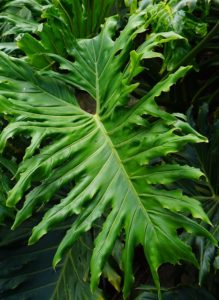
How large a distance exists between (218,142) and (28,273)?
0.71 metres

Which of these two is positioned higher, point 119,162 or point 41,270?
point 119,162

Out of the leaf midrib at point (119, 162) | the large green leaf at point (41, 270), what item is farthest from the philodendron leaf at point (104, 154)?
the large green leaf at point (41, 270)

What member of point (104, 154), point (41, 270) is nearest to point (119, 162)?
point (104, 154)

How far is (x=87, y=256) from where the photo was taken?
1.54 meters

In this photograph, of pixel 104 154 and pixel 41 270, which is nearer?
pixel 104 154

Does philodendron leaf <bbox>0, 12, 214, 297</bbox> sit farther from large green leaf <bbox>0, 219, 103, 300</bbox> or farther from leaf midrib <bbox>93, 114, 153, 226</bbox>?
large green leaf <bbox>0, 219, 103, 300</bbox>

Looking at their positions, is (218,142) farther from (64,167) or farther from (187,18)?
(64,167)

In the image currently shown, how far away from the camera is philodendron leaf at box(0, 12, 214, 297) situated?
1082 millimetres

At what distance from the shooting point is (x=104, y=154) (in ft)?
4.15

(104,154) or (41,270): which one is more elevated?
(104,154)

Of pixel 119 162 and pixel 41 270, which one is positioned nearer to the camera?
pixel 119 162

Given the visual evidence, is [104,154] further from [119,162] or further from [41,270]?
[41,270]

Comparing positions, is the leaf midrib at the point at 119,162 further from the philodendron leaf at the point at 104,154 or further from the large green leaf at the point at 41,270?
the large green leaf at the point at 41,270

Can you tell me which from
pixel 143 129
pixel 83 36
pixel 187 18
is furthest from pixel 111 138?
pixel 83 36
